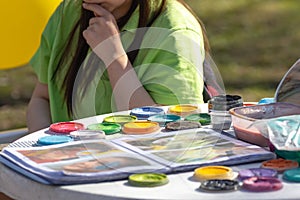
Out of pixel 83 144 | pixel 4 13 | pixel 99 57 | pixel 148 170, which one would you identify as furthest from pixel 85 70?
pixel 148 170

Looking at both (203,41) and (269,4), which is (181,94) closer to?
(203,41)

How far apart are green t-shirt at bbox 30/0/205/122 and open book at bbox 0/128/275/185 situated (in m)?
0.48

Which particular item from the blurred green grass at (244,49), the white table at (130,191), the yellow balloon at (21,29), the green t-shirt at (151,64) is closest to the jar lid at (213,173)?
the white table at (130,191)

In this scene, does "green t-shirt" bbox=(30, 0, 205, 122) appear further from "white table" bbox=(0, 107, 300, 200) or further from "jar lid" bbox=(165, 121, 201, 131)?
"white table" bbox=(0, 107, 300, 200)

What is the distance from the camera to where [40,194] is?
1490 millimetres

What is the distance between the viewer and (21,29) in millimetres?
2691

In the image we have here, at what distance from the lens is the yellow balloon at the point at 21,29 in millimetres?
2672

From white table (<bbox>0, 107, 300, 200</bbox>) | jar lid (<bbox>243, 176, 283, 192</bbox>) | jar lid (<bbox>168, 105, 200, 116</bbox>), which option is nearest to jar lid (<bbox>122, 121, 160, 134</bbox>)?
jar lid (<bbox>168, 105, 200, 116</bbox>)

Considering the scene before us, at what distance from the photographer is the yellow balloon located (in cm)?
267

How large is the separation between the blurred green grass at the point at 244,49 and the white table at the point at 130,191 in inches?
119

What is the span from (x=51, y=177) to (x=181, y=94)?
30.1 inches

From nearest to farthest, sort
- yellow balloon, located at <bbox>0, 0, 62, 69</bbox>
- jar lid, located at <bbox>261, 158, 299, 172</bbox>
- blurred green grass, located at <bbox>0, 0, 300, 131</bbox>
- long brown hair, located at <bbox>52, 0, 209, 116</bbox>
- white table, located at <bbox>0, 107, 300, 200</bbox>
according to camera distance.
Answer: white table, located at <bbox>0, 107, 300, 200</bbox>, jar lid, located at <bbox>261, 158, 299, 172</bbox>, long brown hair, located at <bbox>52, 0, 209, 116</bbox>, yellow balloon, located at <bbox>0, 0, 62, 69</bbox>, blurred green grass, located at <bbox>0, 0, 300, 131</bbox>

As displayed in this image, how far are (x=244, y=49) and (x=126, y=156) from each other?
414 centimetres

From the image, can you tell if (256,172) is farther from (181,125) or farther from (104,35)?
(104,35)
